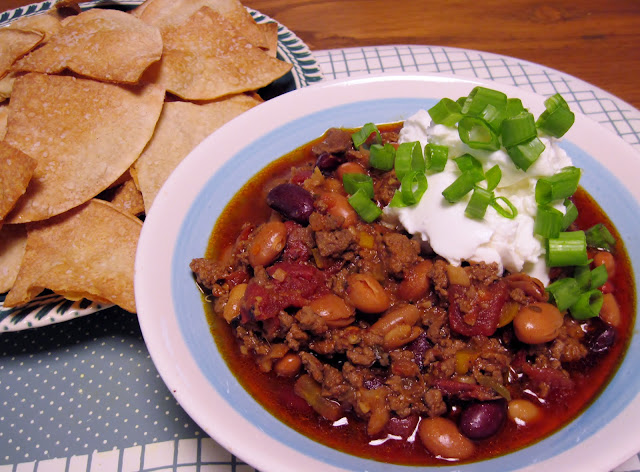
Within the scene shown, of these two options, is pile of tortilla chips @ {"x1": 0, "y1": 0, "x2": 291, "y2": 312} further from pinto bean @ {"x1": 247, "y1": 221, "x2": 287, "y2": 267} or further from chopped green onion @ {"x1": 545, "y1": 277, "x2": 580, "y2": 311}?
chopped green onion @ {"x1": 545, "y1": 277, "x2": 580, "y2": 311}

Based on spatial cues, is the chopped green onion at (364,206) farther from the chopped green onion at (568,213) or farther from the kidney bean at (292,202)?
the chopped green onion at (568,213)

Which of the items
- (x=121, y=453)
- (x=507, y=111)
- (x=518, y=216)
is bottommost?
(x=121, y=453)

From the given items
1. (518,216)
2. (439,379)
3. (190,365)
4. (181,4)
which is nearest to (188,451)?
(190,365)

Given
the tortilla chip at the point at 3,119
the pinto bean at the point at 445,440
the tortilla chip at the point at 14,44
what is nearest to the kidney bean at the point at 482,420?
the pinto bean at the point at 445,440

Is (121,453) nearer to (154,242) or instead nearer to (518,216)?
(154,242)

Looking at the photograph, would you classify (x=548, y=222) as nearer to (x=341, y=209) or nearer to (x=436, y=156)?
(x=436, y=156)

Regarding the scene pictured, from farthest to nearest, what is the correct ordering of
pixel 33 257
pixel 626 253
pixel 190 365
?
1. pixel 33 257
2. pixel 626 253
3. pixel 190 365
